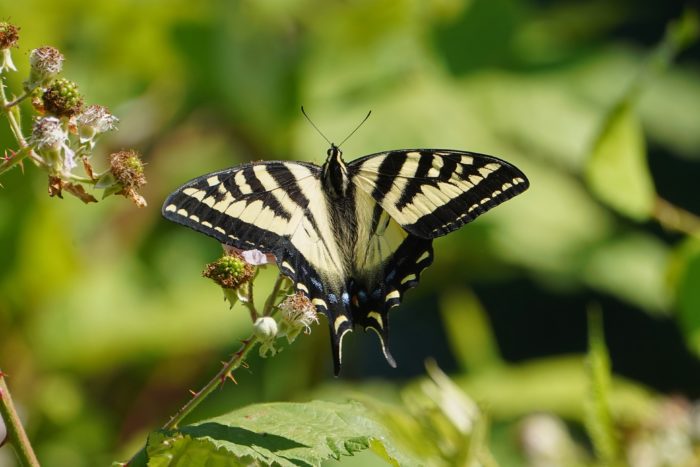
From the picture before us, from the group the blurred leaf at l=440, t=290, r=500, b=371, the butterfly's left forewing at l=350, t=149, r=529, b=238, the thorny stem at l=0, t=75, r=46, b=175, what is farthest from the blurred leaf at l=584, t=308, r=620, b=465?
the blurred leaf at l=440, t=290, r=500, b=371

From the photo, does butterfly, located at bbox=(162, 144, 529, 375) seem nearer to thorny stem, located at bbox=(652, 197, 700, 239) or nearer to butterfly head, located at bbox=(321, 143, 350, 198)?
butterfly head, located at bbox=(321, 143, 350, 198)

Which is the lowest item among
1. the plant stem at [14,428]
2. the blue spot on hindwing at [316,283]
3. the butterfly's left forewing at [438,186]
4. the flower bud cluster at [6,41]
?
the plant stem at [14,428]

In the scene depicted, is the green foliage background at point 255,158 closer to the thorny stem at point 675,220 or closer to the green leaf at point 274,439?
the thorny stem at point 675,220

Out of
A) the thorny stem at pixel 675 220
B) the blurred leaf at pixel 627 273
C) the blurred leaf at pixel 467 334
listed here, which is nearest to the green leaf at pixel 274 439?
the thorny stem at pixel 675 220

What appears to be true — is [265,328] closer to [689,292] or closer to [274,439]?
[274,439]

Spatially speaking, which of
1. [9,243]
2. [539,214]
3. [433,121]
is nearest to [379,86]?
[433,121]

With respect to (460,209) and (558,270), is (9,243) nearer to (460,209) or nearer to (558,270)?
(460,209)
